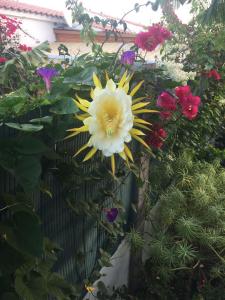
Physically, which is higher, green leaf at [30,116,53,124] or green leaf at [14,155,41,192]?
green leaf at [30,116,53,124]

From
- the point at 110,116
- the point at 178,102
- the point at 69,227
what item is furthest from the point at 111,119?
the point at 178,102

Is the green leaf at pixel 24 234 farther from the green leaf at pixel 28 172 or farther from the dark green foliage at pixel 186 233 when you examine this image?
the dark green foliage at pixel 186 233

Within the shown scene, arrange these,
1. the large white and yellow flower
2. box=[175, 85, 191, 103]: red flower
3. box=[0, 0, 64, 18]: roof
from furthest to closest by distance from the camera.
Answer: box=[0, 0, 64, 18]: roof
box=[175, 85, 191, 103]: red flower
the large white and yellow flower

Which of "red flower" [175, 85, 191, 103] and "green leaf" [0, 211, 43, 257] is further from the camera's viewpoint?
"red flower" [175, 85, 191, 103]

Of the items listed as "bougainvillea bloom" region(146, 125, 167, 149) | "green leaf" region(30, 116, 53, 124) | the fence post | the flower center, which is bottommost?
the fence post

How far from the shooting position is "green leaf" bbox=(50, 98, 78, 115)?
1117 mm

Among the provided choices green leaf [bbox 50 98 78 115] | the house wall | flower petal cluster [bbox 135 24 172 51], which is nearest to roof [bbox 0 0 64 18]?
the house wall

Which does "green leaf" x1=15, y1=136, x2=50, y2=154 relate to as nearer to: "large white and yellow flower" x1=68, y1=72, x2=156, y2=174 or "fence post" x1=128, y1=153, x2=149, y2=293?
"large white and yellow flower" x1=68, y1=72, x2=156, y2=174

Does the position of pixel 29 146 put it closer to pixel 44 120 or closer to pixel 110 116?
pixel 44 120

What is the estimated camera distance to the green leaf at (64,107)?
112 centimetres

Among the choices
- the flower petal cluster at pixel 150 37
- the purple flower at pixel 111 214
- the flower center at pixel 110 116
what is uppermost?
the flower petal cluster at pixel 150 37

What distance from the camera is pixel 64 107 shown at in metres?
1.15

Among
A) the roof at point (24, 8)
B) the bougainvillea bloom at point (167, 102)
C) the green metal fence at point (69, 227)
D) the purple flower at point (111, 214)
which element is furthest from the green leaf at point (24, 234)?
the roof at point (24, 8)

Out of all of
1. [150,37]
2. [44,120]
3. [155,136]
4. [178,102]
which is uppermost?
[150,37]
